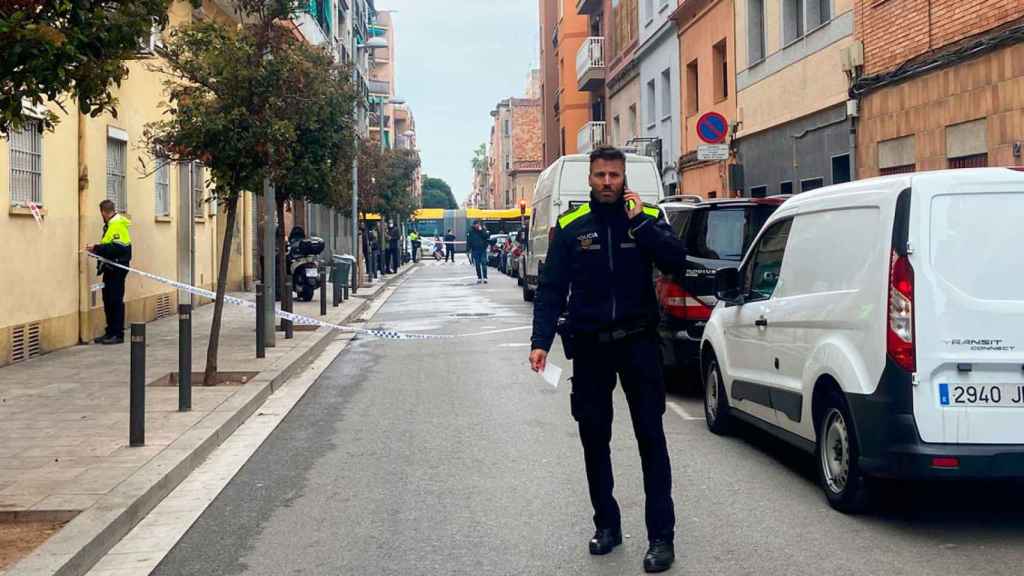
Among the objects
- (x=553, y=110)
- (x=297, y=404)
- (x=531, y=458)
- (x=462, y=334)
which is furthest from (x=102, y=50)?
(x=553, y=110)

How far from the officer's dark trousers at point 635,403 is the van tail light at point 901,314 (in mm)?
1222

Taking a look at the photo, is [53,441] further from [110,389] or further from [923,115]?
[923,115]

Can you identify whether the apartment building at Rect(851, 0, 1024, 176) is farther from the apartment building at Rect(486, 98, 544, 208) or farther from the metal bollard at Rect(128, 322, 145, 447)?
the apartment building at Rect(486, 98, 544, 208)

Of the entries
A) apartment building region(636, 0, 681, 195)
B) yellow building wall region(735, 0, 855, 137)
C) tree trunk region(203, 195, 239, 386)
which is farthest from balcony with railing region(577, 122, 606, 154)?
tree trunk region(203, 195, 239, 386)

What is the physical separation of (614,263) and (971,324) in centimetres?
180

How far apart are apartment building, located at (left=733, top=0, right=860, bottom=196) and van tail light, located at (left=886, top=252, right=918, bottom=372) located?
12.3m

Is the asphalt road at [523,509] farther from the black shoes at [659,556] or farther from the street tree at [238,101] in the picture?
the street tree at [238,101]

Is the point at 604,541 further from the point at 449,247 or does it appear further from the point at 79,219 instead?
the point at 449,247

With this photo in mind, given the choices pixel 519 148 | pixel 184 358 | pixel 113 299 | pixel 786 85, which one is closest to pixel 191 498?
pixel 184 358

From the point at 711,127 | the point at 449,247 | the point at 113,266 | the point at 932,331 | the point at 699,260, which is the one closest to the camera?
the point at 932,331

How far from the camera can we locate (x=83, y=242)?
16.3 meters

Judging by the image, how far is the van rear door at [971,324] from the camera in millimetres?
5797

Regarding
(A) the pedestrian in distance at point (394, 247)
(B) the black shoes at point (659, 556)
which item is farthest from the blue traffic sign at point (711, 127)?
(A) the pedestrian in distance at point (394, 247)

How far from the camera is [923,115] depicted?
16281 millimetres
